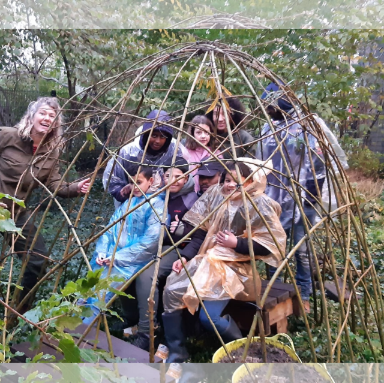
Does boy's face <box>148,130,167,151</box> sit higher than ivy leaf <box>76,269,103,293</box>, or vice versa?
boy's face <box>148,130,167,151</box>

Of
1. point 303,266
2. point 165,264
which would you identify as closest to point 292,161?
point 303,266

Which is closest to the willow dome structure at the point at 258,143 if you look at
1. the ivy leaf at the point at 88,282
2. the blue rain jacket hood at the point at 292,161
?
the blue rain jacket hood at the point at 292,161

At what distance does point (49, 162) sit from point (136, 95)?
1080 millimetres

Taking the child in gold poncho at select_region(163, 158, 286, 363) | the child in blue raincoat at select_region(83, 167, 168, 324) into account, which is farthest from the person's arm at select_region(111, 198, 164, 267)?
the child in gold poncho at select_region(163, 158, 286, 363)

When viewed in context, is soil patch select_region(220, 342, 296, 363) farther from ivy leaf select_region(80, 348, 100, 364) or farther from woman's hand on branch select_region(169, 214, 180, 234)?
woman's hand on branch select_region(169, 214, 180, 234)

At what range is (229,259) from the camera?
2031mm

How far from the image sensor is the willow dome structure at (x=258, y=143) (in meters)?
1.74

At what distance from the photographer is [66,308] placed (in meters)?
1.17

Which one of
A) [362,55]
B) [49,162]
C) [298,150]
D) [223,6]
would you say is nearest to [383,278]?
[298,150]

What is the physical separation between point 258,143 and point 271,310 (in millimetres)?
1395

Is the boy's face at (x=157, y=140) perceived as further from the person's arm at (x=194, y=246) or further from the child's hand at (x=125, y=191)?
the person's arm at (x=194, y=246)

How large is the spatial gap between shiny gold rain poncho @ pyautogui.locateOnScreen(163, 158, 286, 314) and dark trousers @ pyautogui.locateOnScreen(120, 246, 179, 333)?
19 centimetres

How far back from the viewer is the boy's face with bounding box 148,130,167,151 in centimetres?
246

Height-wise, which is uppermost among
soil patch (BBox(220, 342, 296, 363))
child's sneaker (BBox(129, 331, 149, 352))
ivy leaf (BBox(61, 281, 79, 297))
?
ivy leaf (BBox(61, 281, 79, 297))
